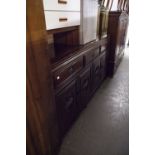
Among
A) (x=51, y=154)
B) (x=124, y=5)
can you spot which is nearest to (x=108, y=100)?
(x=51, y=154)

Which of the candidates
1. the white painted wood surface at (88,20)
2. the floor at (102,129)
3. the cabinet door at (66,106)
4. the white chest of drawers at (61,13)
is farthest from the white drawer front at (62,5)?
the floor at (102,129)

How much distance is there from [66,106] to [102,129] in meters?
0.58

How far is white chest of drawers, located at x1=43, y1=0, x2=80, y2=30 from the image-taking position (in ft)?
3.89

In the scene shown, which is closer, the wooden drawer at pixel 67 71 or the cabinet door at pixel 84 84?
the wooden drawer at pixel 67 71

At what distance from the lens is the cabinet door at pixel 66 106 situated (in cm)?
133

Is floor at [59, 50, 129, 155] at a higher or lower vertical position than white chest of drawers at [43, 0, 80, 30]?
lower

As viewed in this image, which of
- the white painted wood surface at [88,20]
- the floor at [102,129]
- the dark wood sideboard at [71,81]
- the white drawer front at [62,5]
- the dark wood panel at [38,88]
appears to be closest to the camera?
the dark wood panel at [38,88]

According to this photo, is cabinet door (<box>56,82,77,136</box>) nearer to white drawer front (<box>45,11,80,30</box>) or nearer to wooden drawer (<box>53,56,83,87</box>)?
wooden drawer (<box>53,56,83,87</box>)

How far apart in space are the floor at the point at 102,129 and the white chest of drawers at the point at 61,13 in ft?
3.75

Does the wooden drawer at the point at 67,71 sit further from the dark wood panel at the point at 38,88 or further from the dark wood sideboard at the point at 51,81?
the dark wood panel at the point at 38,88

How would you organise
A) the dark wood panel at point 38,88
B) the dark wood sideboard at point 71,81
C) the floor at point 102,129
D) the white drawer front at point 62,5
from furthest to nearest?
1. the floor at point 102,129
2. the dark wood sideboard at point 71,81
3. the white drawer front at point 62,5
4. the dark wood panel at point 38,88

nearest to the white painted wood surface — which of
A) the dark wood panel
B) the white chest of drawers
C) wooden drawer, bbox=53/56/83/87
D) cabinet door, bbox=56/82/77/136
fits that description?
the white chest of drawers

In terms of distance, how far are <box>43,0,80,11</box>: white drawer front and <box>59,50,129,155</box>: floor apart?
1.28 m
